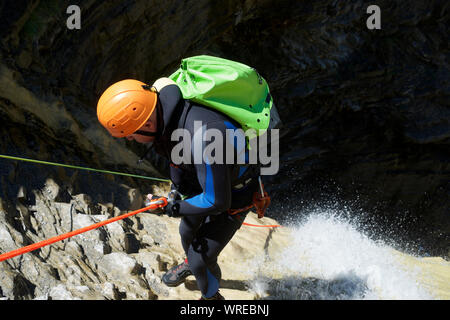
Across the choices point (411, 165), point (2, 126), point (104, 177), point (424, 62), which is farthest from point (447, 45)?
point (2, 126)

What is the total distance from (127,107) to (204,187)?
2.42ft

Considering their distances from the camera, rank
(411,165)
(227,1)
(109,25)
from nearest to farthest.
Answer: (109,25)
(227,1)
(411,165)

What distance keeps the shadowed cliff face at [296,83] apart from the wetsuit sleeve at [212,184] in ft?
7.29

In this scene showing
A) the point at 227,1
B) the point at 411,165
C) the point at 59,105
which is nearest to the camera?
the point at 59,105

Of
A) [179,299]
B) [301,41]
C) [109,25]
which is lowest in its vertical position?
[179,299]

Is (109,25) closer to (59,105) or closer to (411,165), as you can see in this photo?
(59,105)

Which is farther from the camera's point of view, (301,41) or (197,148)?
(301,41)

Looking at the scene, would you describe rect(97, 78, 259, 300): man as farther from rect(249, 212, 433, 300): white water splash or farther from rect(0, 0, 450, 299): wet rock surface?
rect(249, 212, 433, 300): white water splash

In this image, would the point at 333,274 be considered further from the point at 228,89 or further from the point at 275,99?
the point at 275,99

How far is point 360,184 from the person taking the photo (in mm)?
10664

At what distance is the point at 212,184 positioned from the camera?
2422 mm

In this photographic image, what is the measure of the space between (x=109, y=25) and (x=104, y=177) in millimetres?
2294

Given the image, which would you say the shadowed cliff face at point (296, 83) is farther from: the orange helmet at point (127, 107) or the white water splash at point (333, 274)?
the white water splash at point (333, 274)

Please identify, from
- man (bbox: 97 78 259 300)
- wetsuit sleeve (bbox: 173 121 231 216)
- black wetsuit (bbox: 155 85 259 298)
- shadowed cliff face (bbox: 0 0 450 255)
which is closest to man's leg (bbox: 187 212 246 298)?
black wetsuit (bbox: 155 85 259 298)
